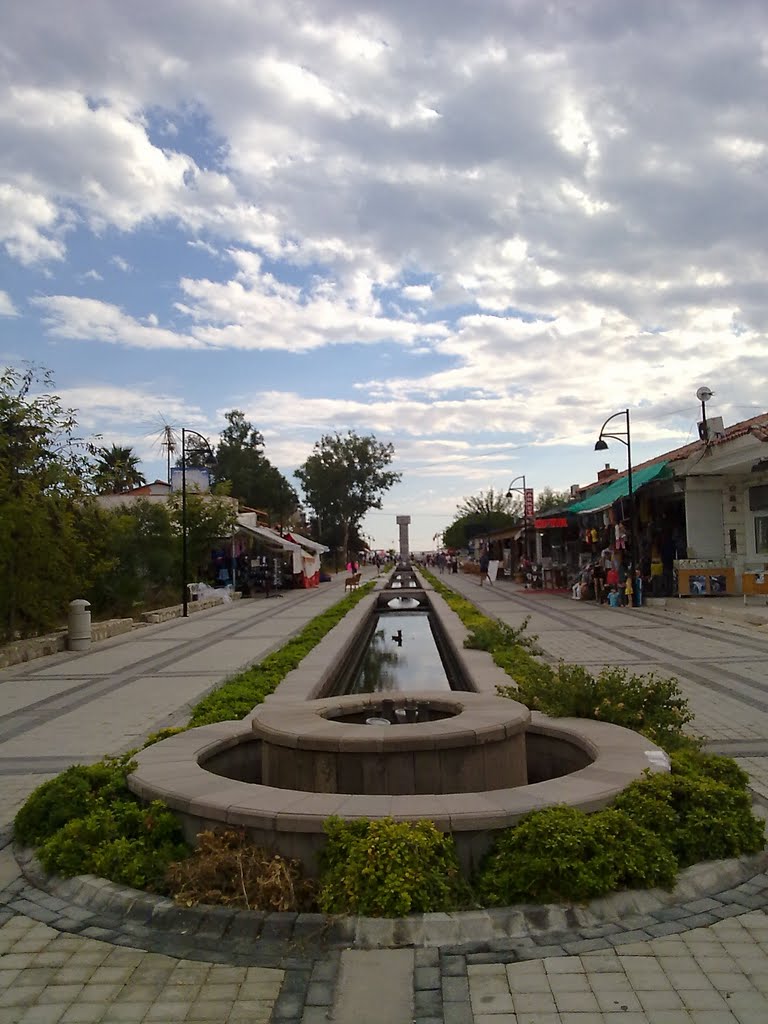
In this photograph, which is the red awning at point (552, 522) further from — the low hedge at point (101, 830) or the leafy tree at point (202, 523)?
the low hedge at point (101, 830)

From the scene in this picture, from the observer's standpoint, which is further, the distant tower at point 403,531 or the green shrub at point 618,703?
the distant tower at point 403,531

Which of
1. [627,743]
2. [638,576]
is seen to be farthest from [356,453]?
[627,743]

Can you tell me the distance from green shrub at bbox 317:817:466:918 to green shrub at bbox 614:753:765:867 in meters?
1.20

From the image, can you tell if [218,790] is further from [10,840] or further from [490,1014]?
[490,1014]

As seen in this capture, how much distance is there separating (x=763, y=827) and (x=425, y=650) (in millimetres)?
14980

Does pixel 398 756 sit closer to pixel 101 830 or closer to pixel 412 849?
pixel 412 849

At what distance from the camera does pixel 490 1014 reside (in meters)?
3.30

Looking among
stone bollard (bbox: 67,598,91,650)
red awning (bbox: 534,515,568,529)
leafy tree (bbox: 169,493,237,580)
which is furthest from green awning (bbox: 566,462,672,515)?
stone bollard (bbox: 67,598,91,650)

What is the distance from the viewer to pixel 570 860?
4.16 metres

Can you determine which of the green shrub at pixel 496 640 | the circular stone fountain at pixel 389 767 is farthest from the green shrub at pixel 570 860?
the green shrub at pixel 496 640

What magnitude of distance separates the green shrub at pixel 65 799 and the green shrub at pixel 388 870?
1.97m

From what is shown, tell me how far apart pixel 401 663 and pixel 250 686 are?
24.3 feet

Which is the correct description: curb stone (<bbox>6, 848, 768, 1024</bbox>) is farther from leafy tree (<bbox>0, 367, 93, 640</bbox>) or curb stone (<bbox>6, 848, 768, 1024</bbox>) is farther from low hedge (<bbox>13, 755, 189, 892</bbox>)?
leafy tree (<bbox>0, 367, 93, 640</bbox>)

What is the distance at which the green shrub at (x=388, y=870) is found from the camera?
4020 mm
